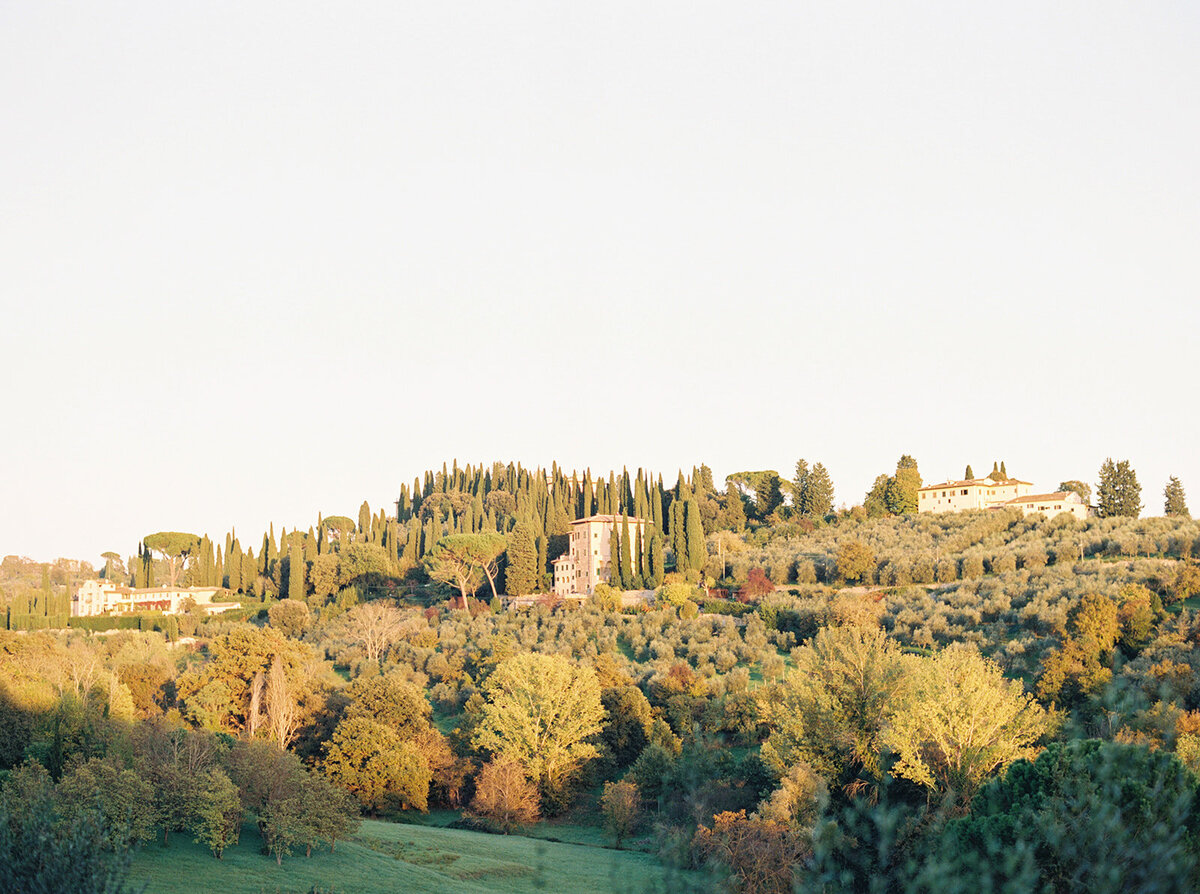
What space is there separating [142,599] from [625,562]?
123ft

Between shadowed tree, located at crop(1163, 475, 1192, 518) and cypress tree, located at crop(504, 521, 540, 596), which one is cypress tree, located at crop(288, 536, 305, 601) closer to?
cypress tree, located at crop(504, 521, 540, 596)

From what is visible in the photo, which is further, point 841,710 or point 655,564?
point 655,564

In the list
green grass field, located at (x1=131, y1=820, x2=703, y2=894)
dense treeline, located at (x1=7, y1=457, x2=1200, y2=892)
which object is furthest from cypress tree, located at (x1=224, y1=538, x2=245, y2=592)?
green grass field, located at (x1=131, y1=820, x2=703, y2=894)

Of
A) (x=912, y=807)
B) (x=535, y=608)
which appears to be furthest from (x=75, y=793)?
(x=535, y=608)

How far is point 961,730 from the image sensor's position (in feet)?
82.2

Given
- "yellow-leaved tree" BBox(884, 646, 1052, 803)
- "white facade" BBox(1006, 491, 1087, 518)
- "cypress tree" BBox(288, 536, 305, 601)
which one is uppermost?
"white facade" BBox(1006, 491, 1087, 518)

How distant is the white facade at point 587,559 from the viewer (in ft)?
235

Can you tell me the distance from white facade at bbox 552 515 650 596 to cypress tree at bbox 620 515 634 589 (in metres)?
2.60

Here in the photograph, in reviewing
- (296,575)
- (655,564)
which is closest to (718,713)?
(655,564)

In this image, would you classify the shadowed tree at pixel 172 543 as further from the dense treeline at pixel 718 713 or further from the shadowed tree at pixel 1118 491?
the shadowed tree at pixel 1118 491

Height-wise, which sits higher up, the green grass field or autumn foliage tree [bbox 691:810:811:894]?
autumn foliage tree [bbox 691:810:811:894]

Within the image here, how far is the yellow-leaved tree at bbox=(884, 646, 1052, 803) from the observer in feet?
79.8

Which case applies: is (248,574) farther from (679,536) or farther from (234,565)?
(679,536)

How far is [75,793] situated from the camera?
19531mm
